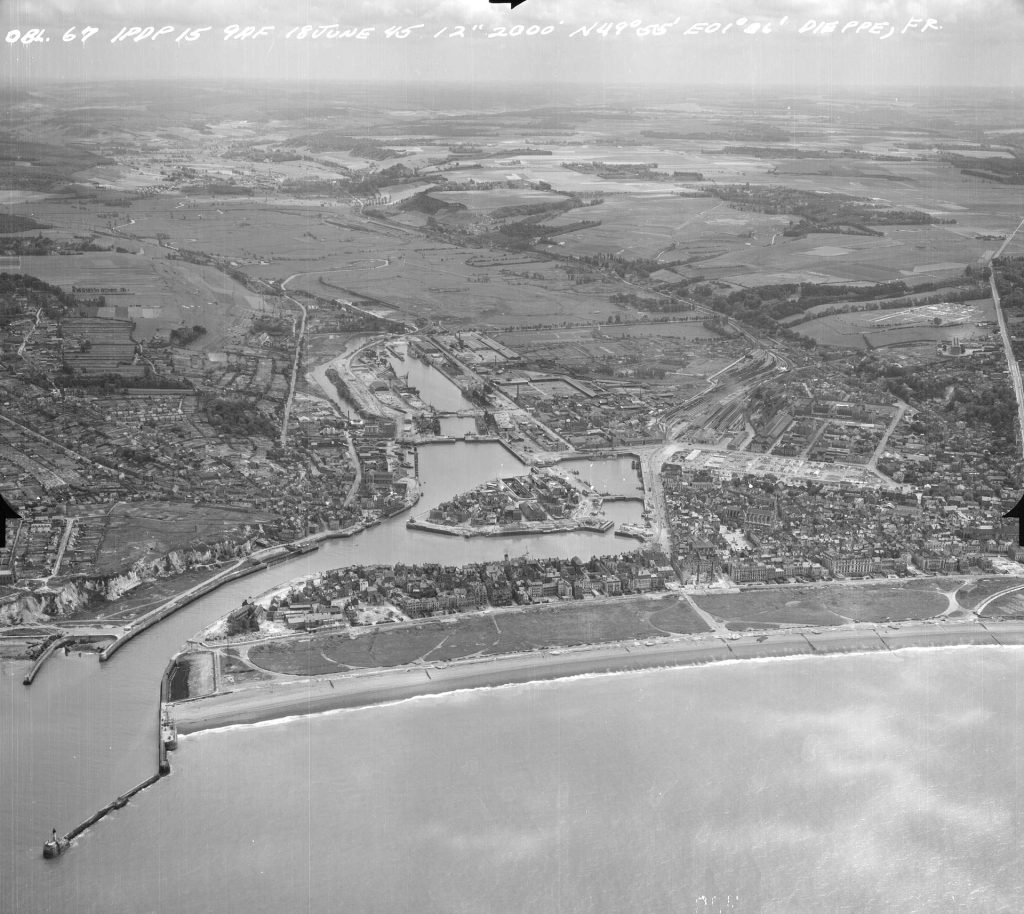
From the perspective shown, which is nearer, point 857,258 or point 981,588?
point 981,588

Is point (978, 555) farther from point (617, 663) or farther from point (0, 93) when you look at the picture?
point (0, 93)

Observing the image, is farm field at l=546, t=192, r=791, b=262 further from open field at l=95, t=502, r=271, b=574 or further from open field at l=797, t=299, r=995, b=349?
open field at l=95, t=502, r=271, b=574

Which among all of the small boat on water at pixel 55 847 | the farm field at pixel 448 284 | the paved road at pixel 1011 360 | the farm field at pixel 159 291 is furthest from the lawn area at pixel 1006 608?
the farm field at pixel 159 291

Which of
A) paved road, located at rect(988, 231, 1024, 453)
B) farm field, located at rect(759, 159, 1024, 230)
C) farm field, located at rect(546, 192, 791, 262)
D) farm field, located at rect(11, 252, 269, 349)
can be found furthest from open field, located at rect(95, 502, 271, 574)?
farm field, located at rect(759, 159, 1024, 230)

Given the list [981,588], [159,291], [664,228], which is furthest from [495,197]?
[981,588]

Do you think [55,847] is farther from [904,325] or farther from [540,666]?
[904,325]

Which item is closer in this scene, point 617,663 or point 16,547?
point 617,663

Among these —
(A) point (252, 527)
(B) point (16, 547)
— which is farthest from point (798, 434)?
(B) point (16, 547)
